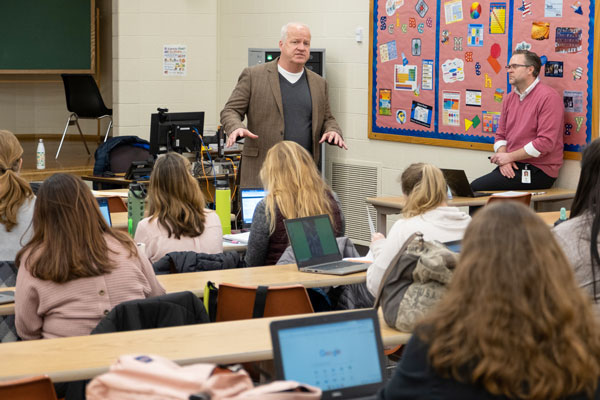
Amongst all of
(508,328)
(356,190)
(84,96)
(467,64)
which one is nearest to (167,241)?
(508,328)

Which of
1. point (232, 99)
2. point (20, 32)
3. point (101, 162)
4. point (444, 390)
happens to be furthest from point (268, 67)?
point (20, 32)

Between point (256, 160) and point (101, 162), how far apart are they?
1.82 metres

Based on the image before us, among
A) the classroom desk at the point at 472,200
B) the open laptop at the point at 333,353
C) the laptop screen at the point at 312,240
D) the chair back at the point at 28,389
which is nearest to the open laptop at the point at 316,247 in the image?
the laptop screen at the point at 312,240

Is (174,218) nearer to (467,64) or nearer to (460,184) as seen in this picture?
(460,184)

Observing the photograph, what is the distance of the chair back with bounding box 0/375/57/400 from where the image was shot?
8.01 feet

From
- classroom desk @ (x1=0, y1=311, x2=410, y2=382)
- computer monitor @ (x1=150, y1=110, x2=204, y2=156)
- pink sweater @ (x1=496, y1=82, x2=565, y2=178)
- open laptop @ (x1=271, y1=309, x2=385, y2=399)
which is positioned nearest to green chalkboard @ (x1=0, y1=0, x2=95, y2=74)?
computer monitor @ (x1=150, y1=110, x2=204, y2=156)

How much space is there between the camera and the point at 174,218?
176 inches

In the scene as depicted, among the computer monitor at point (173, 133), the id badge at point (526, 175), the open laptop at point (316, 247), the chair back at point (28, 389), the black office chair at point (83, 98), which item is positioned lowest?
the chair back at point (28, 389)

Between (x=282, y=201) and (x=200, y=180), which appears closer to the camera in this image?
(x=282, y=201)

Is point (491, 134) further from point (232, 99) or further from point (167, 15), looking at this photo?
point (167, 15)

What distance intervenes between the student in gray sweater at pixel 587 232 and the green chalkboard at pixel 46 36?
358 inches

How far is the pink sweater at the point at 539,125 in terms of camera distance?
265 inches

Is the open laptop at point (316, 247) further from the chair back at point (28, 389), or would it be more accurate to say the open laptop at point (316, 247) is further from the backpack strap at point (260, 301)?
the chair back at point (28, 389)

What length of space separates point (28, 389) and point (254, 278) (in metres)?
1.64
